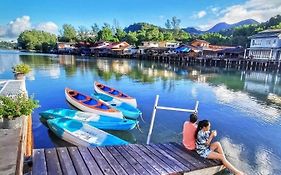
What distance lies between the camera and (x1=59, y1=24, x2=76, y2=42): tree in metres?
124

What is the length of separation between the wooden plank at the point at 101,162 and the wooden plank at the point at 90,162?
0.28 ft

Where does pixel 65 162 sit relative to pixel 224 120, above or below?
above

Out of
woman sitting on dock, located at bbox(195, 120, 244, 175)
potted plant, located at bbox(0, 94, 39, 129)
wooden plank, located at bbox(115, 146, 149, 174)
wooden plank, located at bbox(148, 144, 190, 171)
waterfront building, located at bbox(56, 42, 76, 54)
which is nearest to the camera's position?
wooden plank, located at bbox(115, 146, 149, 174)

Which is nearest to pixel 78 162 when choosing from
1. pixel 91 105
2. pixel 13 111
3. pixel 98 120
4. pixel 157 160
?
pixel 157 160

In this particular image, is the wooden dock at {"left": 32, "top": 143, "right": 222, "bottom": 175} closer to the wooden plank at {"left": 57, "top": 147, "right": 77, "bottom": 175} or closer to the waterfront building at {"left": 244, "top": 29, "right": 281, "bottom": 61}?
the wooden plank at {"left": 57, "top": 147, "right": 77, "bottom": 175}

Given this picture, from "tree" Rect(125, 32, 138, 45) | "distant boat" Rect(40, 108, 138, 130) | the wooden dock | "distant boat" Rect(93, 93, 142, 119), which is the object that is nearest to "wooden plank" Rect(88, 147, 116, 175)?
the wooden dock

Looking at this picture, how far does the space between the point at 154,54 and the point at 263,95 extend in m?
54.1

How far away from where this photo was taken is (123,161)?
220 inches

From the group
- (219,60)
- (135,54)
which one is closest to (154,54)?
(135,54)

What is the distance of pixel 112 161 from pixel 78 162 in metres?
0.78

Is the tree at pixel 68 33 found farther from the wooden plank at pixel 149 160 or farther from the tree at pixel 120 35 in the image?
the wooden plank at pixel 149 160

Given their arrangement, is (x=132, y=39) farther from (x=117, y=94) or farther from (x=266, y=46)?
(x=117, y=94)

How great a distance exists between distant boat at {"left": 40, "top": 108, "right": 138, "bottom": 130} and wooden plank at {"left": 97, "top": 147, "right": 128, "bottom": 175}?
5.02 meters

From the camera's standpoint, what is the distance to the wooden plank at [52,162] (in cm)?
481
